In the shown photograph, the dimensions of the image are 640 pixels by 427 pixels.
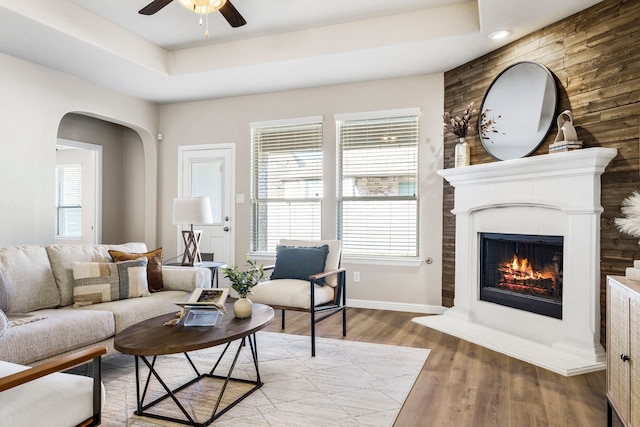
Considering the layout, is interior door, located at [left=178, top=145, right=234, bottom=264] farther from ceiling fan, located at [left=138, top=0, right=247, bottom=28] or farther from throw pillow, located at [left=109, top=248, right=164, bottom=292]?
ceiling fan, located at [left=138, top=0, right=247, bottom=28]

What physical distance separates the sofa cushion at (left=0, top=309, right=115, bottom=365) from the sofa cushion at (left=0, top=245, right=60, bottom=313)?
0.38 ft

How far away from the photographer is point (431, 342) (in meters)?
3.64

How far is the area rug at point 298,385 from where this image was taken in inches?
89.4

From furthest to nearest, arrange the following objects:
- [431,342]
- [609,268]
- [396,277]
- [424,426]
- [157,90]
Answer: [157,90], [396,277], [431,342], [609,268], [424,426]

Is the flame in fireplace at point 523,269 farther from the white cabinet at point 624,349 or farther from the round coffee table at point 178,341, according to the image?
the round coffee table at point 178,341

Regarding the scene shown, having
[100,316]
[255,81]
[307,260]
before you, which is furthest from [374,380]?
[255,81]

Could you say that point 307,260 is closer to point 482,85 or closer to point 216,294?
point 216,294

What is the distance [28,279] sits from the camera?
2906 millimetres

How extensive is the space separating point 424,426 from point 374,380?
63cm

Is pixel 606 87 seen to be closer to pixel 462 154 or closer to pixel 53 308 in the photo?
pixel 462 154

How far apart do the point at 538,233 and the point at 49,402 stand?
344 centimetres

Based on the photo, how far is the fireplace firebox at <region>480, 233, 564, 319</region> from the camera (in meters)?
3.45

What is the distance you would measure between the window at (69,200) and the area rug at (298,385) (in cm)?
438

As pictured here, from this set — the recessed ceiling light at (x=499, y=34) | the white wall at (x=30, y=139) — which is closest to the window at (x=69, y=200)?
the white wall at (x=30, y=139)
